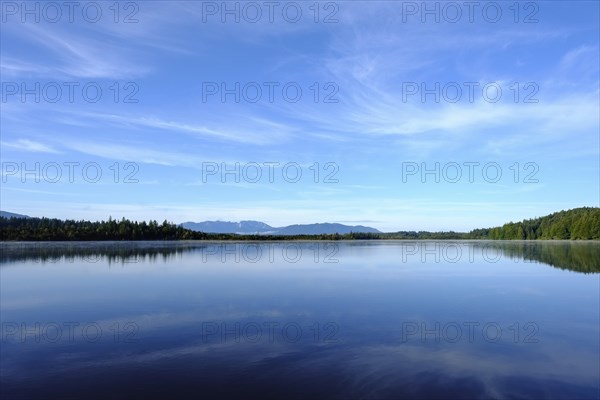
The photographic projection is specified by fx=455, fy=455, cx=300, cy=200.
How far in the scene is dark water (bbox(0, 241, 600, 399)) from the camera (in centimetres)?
1218

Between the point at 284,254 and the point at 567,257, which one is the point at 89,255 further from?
the point at 567,257

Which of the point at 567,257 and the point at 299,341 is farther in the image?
the point at 567,257

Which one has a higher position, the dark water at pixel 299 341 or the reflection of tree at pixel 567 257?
the reflection of tree at pixel 567 257

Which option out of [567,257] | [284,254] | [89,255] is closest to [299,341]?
[567,257]

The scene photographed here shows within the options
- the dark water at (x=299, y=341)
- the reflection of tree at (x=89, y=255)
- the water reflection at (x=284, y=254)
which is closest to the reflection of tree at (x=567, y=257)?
the water reflection at (x=284, y=254)

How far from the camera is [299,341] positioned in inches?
668

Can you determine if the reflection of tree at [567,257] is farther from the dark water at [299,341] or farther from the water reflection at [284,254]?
the dark water at [299,341]

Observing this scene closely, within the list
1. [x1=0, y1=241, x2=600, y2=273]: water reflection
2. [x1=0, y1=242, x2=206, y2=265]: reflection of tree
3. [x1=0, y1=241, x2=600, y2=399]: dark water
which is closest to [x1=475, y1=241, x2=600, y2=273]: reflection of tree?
[x1=0, y1=241, x2=600, y2=273]: water reflection

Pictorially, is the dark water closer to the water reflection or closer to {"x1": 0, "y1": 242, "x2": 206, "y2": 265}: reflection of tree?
the water reflection

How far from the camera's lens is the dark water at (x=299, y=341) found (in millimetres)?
12180

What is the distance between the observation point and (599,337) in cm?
1797

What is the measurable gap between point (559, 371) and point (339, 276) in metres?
27.3

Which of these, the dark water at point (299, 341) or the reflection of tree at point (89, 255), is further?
the reflection of tree at point (89, 255)

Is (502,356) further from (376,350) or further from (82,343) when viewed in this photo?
(82,343)
